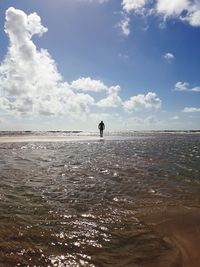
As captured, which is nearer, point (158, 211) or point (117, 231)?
point (117, 231)

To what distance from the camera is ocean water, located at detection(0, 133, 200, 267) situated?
215 inches

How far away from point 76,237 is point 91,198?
3.12 meters

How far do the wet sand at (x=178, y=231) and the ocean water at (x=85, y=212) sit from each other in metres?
0.18

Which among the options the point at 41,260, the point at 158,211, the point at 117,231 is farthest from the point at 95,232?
the point at 158,211

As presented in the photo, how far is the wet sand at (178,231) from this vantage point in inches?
212

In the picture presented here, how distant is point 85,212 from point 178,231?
241 centimetres

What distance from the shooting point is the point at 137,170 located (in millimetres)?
14492

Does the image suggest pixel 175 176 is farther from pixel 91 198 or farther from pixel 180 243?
pixel 180 243

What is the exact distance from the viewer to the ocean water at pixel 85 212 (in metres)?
5.46

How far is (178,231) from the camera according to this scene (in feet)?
22.3

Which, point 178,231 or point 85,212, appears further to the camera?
point 85,212

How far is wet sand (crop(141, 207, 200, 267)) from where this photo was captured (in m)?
5.39

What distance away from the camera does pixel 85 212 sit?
315 inches

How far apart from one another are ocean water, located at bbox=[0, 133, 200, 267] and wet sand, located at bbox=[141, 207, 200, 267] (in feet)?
0.60
